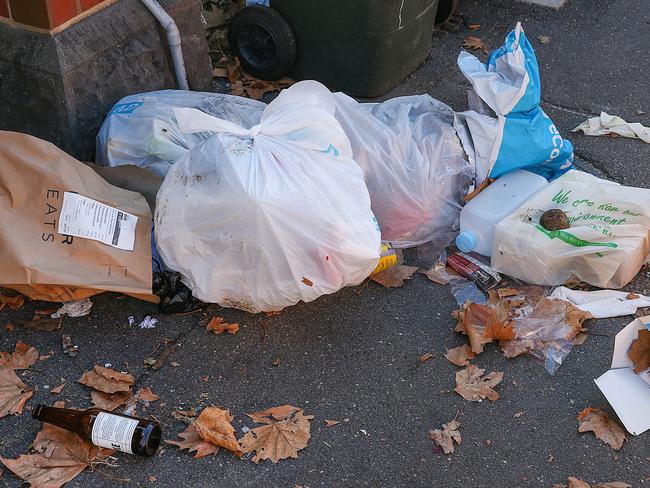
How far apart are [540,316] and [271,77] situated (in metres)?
2.06

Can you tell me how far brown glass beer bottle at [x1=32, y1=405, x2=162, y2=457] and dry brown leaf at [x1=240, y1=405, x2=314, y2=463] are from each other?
11.5 inches

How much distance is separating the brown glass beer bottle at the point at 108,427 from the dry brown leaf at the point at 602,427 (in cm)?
137

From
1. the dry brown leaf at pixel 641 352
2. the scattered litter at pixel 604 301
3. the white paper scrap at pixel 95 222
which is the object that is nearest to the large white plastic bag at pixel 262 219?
the white paper scrap at pixel 95 222

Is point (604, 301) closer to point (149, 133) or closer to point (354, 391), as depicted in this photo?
point (354, 391)

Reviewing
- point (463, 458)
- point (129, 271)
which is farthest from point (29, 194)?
point (463, 458)

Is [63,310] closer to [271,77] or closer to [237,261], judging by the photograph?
[237,261]

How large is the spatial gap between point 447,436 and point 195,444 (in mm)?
798

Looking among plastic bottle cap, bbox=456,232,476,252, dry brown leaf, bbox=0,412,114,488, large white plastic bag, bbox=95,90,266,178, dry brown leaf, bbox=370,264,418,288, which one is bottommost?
dry brown leaf, bbox=0,412,114,488

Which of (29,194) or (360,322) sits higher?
(29,194)

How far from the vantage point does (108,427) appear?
2.43 metres

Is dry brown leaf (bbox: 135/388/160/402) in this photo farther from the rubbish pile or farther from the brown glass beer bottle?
the rubbish pile

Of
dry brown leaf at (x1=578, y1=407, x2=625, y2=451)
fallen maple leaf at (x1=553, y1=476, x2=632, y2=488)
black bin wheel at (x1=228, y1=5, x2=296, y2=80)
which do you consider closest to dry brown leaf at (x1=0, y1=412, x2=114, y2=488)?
fallen maple leaf at (x1=553, y1=476, x2=632, y2=488)

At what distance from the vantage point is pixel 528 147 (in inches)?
133

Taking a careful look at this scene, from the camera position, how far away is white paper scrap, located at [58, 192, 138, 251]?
277 centimetres
